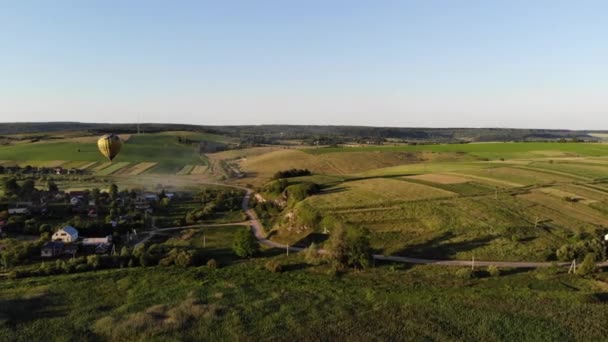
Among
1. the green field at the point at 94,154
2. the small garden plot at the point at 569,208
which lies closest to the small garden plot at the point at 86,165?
the green field at the point at 94,154

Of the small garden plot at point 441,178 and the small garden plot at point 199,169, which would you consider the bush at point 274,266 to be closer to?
the small garden plot at point 441,178

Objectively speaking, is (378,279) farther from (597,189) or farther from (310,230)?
(597,189)

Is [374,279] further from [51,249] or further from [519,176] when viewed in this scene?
[519,176]

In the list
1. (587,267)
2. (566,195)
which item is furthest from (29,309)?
(566,195)

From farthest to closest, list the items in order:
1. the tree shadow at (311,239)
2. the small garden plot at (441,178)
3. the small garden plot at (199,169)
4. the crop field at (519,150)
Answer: the small garden plot at (199,169)
the crop field at (519,150)
the small garden plot at (441,178)
the tree shadow at (311,239)

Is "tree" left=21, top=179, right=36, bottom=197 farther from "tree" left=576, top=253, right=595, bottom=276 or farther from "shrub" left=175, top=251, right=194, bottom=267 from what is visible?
"tree" left=576, top=253, right=595, bottom=276

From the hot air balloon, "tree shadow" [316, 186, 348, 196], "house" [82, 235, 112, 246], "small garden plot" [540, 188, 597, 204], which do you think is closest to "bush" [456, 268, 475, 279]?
"small garden plot" [540, 188, 597, 204]
